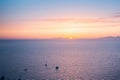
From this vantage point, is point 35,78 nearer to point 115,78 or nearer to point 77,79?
point 77,79

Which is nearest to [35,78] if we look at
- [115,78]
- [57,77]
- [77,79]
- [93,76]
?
[57,77]

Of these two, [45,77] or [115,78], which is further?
[45,77]

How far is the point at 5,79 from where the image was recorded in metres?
73.4

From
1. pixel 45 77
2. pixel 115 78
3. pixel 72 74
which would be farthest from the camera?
pixel 72 74

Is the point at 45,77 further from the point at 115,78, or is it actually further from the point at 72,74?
the point at 115,78

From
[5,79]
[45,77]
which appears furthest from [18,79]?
[45,77]

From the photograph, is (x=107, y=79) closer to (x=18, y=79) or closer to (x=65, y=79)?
(x=65, y=79)

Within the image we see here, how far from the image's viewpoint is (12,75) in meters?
79.7

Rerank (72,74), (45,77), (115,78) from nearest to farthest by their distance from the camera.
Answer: (115,78) < (45,77) < (72,74)

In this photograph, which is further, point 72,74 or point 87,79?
point 72,74

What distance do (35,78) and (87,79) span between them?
69.6ft

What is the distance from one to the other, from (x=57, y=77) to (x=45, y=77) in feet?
16.8

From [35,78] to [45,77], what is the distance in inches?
170

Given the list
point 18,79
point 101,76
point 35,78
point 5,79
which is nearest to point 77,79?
point 101,76
